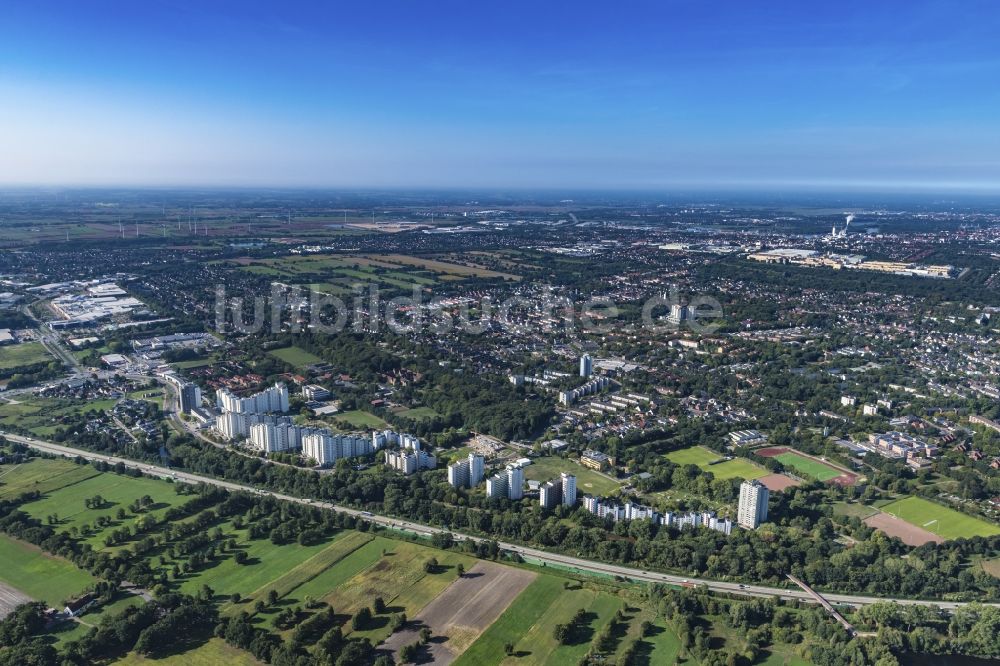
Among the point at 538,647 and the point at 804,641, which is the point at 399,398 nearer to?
the point at 538,647

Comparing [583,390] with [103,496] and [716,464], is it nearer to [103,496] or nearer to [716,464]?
[716,464]

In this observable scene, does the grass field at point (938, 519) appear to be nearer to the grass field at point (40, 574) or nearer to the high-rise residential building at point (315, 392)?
the high-rise residential building at point (315, 392)

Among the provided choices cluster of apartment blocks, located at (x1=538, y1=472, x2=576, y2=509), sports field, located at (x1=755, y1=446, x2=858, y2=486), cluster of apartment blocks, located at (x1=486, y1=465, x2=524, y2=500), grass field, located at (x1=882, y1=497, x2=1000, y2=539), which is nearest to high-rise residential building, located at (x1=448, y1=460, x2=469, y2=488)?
cluster of apartment blocks, located at (x1=486, y1=465, x2=524, y2=500)

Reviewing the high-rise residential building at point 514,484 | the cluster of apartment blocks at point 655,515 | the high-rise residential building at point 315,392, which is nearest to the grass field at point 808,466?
the cluster of apartment blocks at point 655,515

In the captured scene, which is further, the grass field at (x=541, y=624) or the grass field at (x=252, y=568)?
the grass field at (x=252, y=568)

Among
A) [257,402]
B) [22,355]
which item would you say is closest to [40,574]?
[257,402]

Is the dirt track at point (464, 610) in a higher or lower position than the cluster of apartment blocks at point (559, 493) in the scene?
lower
